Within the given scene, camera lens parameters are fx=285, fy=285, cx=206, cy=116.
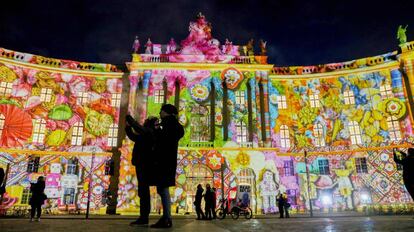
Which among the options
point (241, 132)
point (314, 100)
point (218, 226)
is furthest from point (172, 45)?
point (218, 226)

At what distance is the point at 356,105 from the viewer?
28.4m

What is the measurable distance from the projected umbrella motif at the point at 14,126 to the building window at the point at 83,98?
15.4 ft

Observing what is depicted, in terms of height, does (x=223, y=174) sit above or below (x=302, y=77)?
below

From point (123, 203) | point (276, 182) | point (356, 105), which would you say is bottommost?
point (123, 203)

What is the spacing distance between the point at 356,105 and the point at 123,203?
78.3 feet

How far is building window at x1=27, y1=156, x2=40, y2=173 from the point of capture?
2566 cm

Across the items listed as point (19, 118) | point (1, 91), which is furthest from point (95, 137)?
point (1, 91)

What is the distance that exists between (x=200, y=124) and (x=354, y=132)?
15025mm

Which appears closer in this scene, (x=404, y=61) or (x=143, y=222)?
(x=143, y=222)

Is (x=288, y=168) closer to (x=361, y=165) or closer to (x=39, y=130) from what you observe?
(x=361, y=165)

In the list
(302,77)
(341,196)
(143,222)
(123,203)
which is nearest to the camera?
(143,222)

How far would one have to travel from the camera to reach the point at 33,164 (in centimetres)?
2580

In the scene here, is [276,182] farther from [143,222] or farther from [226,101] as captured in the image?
[143,222]

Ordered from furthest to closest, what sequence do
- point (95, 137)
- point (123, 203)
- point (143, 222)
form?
1. point (95, 137)
2. point (123, 203)
3. point (143, 222)
